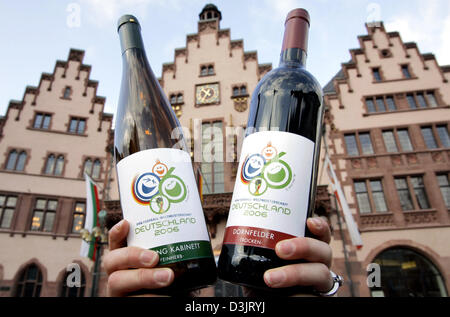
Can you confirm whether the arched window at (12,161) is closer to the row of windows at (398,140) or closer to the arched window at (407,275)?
the row of windows at (398,140)

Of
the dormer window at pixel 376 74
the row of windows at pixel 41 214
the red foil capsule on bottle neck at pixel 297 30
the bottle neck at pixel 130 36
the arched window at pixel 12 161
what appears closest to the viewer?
the red foil capsule on bottle neck at pixel 297 30

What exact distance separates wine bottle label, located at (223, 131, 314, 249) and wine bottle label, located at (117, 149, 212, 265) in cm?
18

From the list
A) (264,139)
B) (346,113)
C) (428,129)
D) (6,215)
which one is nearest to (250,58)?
(346,113)

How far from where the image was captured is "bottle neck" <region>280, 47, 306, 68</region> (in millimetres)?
1655

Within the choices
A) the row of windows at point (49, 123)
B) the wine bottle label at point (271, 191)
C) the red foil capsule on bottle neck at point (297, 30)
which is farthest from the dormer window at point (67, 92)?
the wine bottle label at point (271, 191)

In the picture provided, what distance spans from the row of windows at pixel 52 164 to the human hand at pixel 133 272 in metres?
15.1

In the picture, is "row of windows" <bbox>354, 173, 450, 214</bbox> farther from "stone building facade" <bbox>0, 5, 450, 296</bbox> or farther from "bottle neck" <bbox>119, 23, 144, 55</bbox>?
"bottle neck" <bbox>119, 23, 144, 55</bbox>

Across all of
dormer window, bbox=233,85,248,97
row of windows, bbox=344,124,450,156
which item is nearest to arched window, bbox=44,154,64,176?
dormer window, bbox=233,85,248,97

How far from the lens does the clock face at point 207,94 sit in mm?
16141

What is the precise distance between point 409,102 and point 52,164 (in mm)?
19444

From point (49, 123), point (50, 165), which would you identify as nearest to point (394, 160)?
point (50, 165)

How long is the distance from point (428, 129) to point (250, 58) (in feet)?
34.1

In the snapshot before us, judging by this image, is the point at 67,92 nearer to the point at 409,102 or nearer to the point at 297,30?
the point at 297,30

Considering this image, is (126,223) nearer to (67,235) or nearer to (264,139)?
(264,139)
